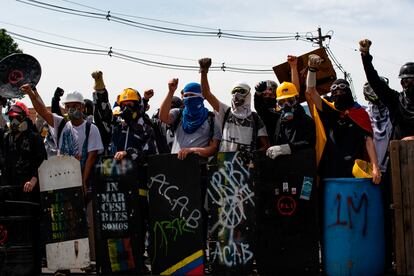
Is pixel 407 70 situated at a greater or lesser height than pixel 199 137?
greater

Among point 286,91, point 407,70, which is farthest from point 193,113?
point 407,70

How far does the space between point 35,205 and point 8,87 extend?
78.2 inches

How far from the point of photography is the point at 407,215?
6062mm

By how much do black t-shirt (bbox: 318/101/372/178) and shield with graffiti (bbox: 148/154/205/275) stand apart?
1.35 m

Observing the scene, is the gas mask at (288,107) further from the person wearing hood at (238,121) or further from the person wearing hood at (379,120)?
the person wearing hood at (379,120)

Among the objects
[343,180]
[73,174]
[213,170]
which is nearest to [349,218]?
[343,180]

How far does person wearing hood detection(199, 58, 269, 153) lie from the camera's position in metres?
6.89

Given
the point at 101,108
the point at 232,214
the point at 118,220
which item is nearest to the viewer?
the point at 232,214

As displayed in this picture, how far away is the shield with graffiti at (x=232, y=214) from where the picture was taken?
257 inches

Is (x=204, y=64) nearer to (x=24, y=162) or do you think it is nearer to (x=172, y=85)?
(x=172, y=85)

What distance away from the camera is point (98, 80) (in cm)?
830

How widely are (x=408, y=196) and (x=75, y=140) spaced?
4005 mm

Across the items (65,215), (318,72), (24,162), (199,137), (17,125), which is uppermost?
(318,72)

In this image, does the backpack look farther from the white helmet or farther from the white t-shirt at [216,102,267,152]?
the white helmet
